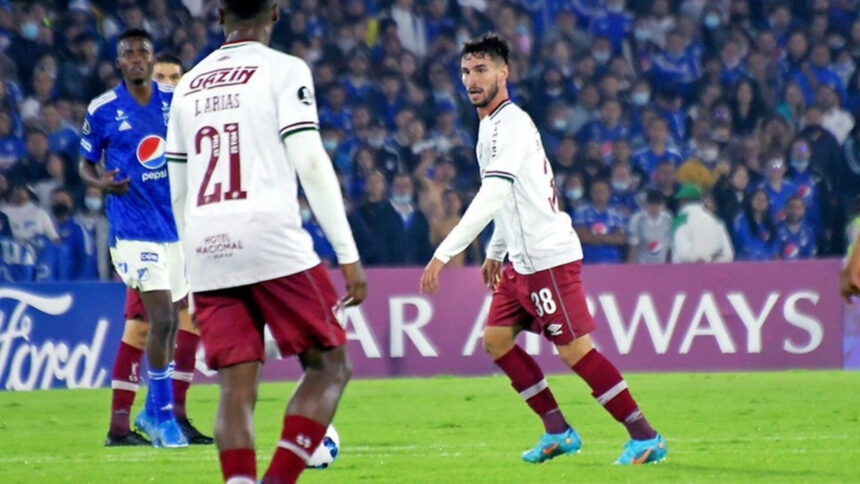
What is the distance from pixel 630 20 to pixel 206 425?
10.6 m

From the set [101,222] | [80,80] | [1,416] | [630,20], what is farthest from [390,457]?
[630,20]

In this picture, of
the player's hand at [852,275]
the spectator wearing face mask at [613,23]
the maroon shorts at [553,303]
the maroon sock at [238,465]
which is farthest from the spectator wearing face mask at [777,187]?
the maroon sock at [238,465]

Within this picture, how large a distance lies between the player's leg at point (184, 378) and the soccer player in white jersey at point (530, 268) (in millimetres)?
2182

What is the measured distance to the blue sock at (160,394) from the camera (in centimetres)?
941

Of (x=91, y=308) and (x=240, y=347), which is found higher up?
(x=240, y=347)

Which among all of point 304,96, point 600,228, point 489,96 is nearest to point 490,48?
point 489,96

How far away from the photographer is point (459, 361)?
14992mm

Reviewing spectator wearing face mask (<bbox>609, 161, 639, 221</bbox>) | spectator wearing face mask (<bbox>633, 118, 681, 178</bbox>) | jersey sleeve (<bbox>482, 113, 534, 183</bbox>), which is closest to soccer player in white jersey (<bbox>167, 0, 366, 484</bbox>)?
jersey sleeve (<bbox>482, 113, 534, 183</bbox>)

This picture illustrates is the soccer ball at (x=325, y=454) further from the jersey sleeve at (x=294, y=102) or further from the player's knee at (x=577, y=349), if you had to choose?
the jersey sleeve at (x=294, y=102)

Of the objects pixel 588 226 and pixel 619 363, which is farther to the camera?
pixel 588 226

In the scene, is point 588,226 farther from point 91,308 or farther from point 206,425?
point 206,425

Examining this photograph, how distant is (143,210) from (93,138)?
527mm

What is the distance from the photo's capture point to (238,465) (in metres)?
5.62

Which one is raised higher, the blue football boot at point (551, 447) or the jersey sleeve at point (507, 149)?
the jersey sleeve at point (507, 149)
